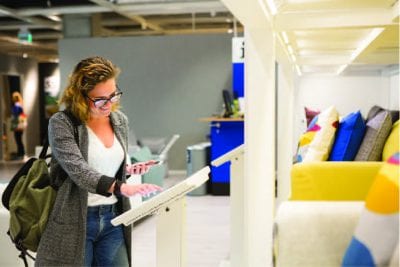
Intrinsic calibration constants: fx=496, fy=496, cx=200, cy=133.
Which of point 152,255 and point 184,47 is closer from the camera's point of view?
point 152,255

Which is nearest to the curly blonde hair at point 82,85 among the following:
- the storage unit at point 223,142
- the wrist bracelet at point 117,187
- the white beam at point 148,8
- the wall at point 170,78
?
the wrist bracelet at point 117,187

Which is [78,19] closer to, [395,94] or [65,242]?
[395,94]

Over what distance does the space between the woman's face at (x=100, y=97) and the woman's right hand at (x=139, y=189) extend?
346 mm

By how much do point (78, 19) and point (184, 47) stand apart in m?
2.32

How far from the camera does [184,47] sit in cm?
929

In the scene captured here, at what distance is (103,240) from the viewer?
207 cm

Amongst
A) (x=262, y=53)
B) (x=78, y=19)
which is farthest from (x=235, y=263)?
(x=78, y=19)

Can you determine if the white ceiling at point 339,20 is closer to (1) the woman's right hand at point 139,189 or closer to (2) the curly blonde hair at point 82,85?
(2) the curly blonde hair at point 82,85

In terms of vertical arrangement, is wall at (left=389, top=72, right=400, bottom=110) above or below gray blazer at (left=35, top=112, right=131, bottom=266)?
above

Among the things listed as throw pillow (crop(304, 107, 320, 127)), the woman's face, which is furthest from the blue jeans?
throw pillow (crop(304, 107, 320, 127))

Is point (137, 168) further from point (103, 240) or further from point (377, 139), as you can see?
point (377, 139)

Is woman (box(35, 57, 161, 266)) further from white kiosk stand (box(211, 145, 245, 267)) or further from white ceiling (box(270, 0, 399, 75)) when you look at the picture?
white kiosk stand (box(211, 145, 245, 267))

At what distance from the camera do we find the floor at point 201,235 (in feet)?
13.5

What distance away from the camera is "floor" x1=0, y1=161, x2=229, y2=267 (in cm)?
412
